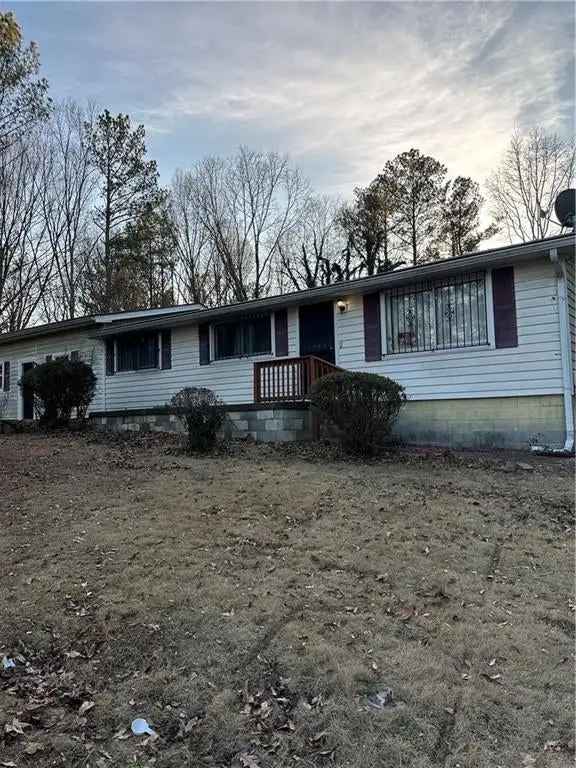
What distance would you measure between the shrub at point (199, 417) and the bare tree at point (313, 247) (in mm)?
17137

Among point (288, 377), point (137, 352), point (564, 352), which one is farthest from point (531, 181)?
point (137, 352)

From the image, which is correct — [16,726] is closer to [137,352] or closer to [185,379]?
[185,379]

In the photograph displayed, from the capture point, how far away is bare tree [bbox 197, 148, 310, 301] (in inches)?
942

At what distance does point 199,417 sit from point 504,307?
563cm

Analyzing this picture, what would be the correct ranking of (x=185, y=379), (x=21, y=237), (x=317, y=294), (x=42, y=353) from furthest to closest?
(x=21, y=237), (x=42, y=353), (x=185, y=379), (x=317, y=294)

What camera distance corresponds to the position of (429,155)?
73.9 feet

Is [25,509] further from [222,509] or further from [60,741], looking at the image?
[60,741]

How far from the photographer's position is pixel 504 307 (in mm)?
8891

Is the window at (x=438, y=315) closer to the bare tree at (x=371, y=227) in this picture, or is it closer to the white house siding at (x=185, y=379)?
the white house siding at (x=185, y=379)

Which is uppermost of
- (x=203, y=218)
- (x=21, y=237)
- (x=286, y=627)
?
(x=203, y=218)

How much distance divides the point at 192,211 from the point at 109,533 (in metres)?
22.1

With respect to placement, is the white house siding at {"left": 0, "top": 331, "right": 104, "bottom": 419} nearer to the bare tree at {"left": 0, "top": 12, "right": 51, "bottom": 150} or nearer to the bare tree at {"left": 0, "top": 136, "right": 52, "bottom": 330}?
the bare tree at {"left": 0, "top": 136, "right": 52, "bottom": 330}

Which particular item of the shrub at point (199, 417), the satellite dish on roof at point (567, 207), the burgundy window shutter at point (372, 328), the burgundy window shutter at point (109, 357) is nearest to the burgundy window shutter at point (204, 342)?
the burgundy window shutter at point (109, 357)

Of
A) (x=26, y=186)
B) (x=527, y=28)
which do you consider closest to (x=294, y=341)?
(x=527, y=28)
